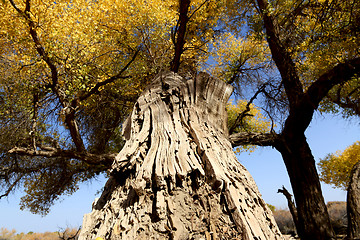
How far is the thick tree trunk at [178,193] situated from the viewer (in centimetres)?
139

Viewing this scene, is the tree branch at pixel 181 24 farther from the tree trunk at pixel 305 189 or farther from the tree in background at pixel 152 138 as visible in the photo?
the tree trunk at pixel 305 189

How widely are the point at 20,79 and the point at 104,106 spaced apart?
2988mm

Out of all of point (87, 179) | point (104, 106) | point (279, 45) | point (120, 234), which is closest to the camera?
point (120, 234)

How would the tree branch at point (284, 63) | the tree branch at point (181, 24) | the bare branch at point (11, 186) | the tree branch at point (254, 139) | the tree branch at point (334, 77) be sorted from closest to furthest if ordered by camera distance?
the tree branch at point (181, 24)
the tree branch at point (334, 77)
the tree branch at point (254, 139)
the tree branch at point (284, 63)
the bare branch at point (11, 186)

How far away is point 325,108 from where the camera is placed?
35.3 ft

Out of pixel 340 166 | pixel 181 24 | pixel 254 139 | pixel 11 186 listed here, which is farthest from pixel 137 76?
pixel 340 166

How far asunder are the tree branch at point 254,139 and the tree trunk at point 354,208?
186 centimetres

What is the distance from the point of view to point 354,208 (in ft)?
16.9

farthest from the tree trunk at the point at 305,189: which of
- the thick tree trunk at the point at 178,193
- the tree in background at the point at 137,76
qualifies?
the thick tree trunk at the point at 178,193

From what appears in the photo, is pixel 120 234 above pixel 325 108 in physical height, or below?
below

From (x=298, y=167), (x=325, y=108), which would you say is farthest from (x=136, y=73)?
(x=325, y=108)

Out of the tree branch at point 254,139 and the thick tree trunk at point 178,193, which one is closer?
the thick tree trunk at point 178,193

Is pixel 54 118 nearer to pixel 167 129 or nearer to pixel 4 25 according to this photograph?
pixel 4 25

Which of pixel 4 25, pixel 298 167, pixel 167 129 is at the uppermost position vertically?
pixel 4 25
